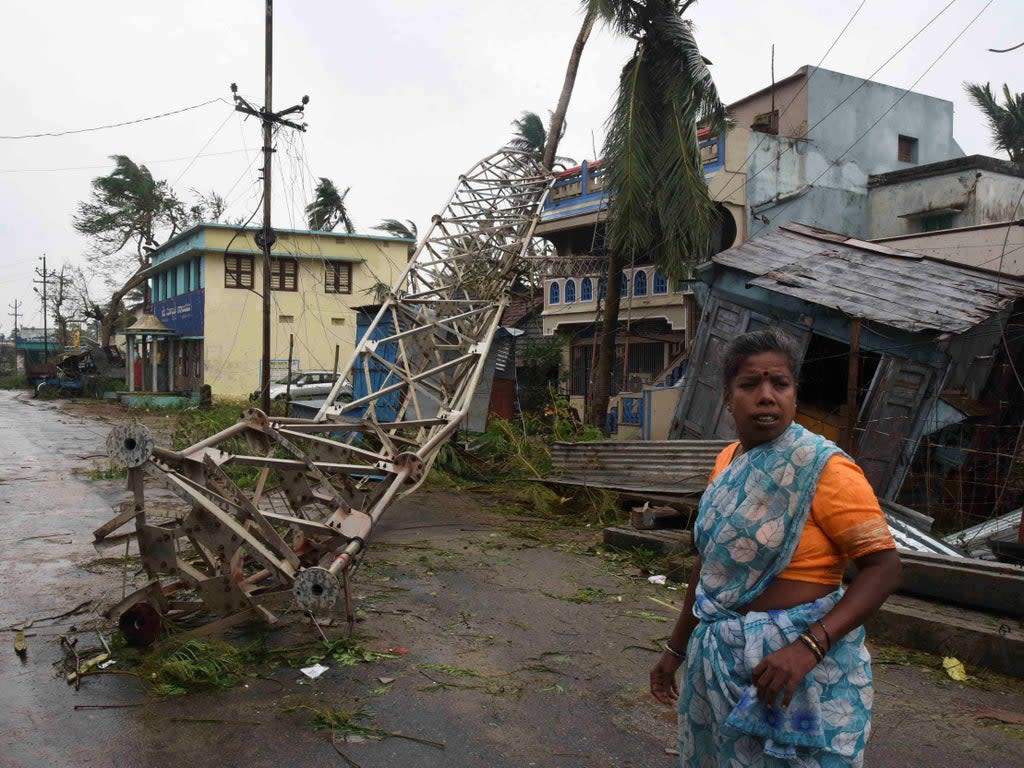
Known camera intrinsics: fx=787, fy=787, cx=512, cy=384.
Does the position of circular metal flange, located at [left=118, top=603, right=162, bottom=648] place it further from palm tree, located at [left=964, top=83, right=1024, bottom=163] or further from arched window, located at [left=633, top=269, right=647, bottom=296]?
palm tree, located at [left=964, top=83, right=1024, bottom=163]

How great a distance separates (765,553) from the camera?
2000 millimetres

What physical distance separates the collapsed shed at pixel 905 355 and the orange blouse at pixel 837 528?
6.82 meters

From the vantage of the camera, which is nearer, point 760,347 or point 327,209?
point 760,347

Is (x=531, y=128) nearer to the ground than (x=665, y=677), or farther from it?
farther from it

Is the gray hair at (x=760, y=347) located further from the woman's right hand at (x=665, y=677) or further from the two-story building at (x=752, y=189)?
the two-story building at (x=752, y=189)

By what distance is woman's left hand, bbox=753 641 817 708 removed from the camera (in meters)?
1.88

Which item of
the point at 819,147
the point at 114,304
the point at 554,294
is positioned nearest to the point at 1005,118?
the point at 819,147

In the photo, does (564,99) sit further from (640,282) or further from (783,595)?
(783,595)

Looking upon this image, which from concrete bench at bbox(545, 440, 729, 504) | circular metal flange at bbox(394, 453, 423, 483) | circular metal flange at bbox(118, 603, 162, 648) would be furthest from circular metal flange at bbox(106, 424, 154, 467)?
concrete bench at bbox(545, 440, 729, 504)

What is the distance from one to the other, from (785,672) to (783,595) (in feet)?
0.66

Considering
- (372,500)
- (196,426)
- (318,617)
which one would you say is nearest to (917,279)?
(372,500)

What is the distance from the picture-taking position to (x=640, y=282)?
17531mm

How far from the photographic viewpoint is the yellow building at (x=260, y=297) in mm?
30953

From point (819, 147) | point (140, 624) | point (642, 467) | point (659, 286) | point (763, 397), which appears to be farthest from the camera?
point (659, 286)
